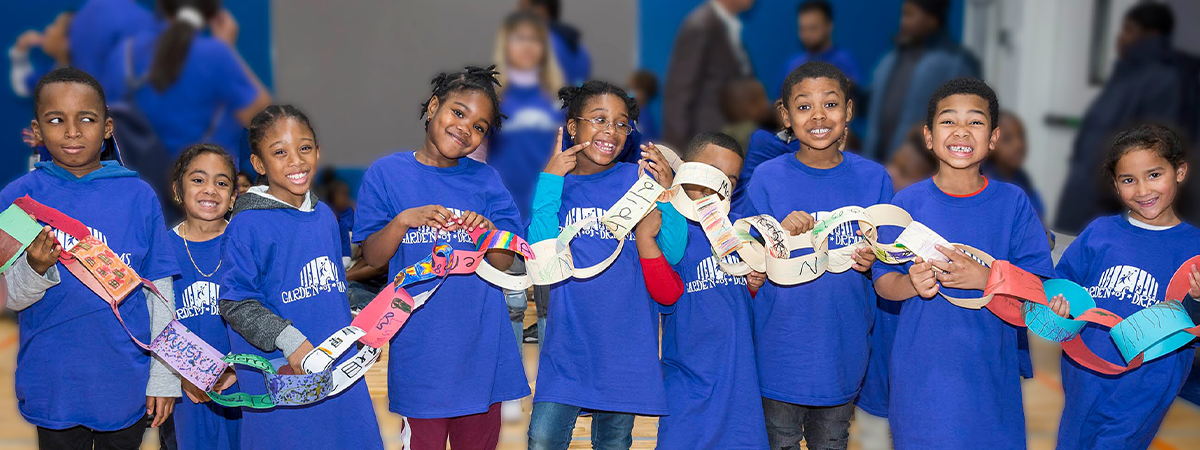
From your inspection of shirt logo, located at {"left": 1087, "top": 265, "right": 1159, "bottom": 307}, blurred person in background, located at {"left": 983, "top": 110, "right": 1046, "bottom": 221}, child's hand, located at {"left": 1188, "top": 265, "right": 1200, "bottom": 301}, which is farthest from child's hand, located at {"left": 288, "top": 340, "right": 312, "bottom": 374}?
blurred person in background, located at {"left": 983, "top": 110, "right": 1046, "bottom": 221}

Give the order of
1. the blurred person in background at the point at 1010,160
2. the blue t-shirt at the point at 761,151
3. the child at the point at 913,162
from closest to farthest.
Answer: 1. the blue t-shirt at the point at 761,151
2. the blurred person in background at the point at 1010,160
3. the child at the point at 913,162

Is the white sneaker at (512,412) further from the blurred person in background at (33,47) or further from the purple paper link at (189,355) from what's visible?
the blurred person in background at (33,47)

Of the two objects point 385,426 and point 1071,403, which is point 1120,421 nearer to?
point 1071,403

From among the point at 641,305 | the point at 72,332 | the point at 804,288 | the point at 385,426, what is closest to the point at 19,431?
the point at 385,426

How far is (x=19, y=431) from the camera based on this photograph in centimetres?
422

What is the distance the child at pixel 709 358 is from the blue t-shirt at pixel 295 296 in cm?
75

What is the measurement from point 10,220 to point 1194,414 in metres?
4.91

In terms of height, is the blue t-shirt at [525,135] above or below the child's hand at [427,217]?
above

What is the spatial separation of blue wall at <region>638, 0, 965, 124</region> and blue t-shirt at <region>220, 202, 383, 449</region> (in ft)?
16.2

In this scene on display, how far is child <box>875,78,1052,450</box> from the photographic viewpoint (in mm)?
2287

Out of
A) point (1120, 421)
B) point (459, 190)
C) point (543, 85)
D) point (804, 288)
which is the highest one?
point (543, 85)

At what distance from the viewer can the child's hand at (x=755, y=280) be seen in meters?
2.45

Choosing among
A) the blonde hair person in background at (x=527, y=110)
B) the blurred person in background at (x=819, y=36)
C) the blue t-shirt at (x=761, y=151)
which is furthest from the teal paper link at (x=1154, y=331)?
the blurred person in background at (x=819, y=36)

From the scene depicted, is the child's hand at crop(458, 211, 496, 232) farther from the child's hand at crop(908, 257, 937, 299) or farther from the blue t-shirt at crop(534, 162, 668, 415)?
the child's hand at crop(908, 257, 937, 299)
